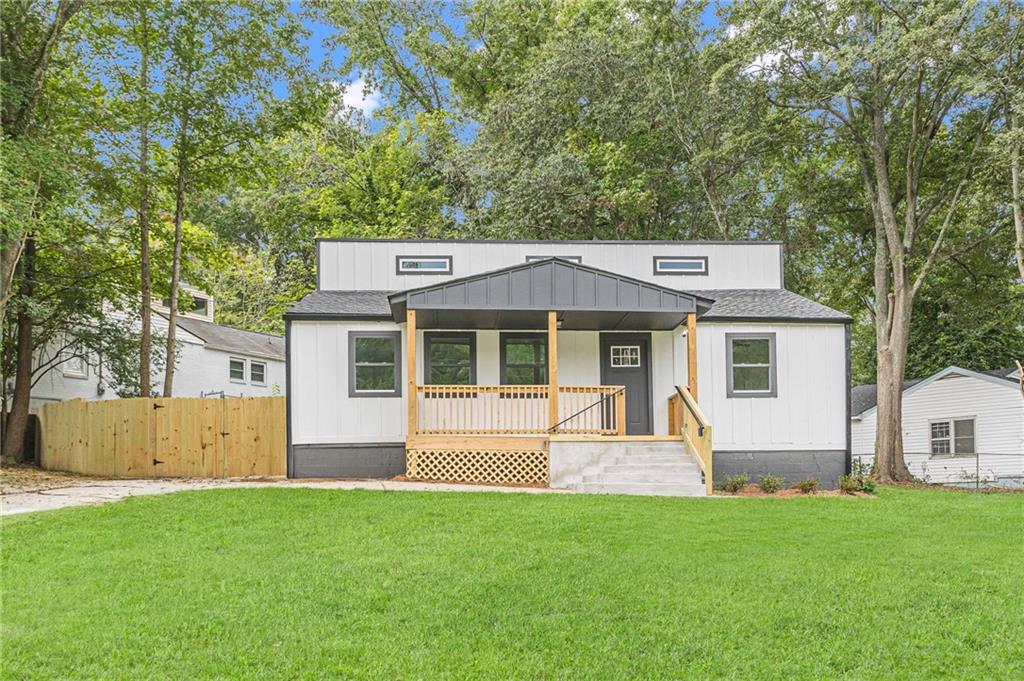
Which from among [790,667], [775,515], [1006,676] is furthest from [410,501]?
[1006,676]

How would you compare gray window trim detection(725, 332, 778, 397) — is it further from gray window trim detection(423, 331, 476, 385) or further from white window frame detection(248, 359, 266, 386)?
white window frame detection(248, 359, 266, 386)

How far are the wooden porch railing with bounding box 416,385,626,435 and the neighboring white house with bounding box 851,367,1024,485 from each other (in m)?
9.63

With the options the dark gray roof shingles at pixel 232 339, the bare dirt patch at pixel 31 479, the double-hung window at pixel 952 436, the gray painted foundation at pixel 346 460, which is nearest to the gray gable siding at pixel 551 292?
the gray painted foundation at pixel 346 460

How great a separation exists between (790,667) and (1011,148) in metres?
14.3

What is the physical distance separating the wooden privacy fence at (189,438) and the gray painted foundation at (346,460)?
915 mm

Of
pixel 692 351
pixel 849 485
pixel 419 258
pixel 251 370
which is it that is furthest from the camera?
pixel 251 370

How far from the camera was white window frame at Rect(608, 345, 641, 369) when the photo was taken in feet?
48.5

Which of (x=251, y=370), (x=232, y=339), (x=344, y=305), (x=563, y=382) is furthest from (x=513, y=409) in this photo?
(x=232, y=339)

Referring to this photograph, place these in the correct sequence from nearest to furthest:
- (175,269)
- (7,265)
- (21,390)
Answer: (7,265)
(21,390)
(175,269)

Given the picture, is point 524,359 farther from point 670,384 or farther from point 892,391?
point 892,391

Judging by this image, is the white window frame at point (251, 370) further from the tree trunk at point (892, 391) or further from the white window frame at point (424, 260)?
the tree trunk at point (892, 391)

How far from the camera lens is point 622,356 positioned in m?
14.8

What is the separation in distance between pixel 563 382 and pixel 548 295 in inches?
89.9

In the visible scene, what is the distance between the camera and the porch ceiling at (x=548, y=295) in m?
12.9
